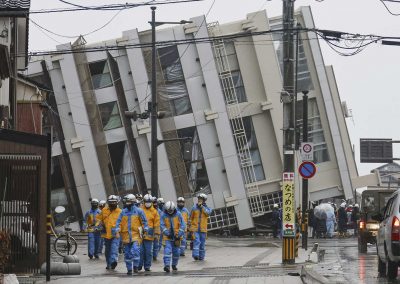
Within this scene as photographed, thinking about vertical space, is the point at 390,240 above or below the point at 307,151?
below

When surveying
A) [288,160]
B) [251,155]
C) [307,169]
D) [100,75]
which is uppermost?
[100,75]

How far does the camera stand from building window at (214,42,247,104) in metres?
47.9

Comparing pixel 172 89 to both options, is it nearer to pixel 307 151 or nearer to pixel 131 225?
pixel 307 151

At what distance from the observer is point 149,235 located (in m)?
23.4

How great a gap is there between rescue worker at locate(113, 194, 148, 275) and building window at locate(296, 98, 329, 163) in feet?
86.4

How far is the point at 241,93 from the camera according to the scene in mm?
49000

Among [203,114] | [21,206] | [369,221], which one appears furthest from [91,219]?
[203,114]

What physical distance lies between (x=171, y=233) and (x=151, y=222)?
1.83 ft

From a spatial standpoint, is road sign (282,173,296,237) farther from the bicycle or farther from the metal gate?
the metal gate

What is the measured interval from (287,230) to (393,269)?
6.02m

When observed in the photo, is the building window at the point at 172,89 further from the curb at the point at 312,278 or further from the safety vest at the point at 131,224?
the curb at the point at 312,278

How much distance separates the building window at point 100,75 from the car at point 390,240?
3048cm

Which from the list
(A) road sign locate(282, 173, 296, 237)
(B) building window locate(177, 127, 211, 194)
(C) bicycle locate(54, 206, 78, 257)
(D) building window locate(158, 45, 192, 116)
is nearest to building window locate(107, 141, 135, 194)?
(B) building window locate(177, 127, 211, 194)

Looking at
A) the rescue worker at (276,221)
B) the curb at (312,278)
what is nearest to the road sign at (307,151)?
Answer: the curb at (312,278)
